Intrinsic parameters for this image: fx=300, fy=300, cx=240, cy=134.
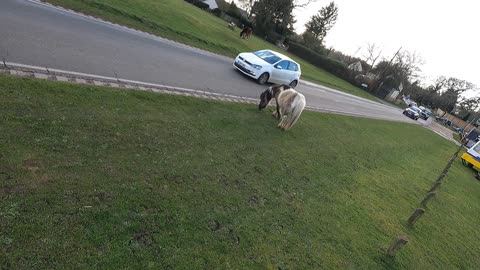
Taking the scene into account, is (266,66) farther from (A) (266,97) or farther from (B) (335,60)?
(B) (335,60)

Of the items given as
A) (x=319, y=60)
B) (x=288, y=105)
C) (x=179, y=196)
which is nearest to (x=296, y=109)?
(x=288, y=105)

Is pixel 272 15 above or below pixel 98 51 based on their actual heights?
above

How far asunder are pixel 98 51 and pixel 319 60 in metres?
50.3

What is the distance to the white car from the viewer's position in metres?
17.2

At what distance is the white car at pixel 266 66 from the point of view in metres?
17.2

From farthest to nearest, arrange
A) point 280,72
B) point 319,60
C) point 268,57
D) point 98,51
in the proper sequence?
point 319,60, point 280,72, point 268,57, point 98,51

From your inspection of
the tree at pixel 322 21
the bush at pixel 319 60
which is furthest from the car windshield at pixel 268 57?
the tree at pixel 322 21

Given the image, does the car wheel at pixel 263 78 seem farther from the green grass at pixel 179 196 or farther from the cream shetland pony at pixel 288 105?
the green grass at pixel 179 196

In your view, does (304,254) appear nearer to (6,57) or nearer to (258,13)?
(6,57)

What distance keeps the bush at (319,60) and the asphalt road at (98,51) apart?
137 feet

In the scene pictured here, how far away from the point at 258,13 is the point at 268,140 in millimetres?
45013

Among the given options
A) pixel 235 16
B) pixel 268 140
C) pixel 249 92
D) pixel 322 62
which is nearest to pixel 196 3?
pixel 235 16

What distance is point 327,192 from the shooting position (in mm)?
8344

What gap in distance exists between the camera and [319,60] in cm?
5556
